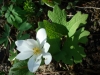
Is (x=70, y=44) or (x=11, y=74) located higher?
(x=70, y=44)

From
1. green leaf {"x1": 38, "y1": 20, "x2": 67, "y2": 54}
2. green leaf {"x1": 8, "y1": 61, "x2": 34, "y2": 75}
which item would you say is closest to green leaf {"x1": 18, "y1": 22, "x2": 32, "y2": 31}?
green leaf {"x1": 38, "y1": 20, "x2": 67, "y2": 54}

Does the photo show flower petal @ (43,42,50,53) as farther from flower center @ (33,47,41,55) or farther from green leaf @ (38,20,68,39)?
green leaf @ (38,20,68,39)

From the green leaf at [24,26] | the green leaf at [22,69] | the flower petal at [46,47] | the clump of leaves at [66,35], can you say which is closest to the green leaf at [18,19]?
the green leaf at [24,26]

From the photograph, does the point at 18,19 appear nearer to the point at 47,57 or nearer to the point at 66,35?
the point at 66,35

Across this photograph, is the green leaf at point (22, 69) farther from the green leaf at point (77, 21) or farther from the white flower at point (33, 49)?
the green leaf at point (77, 21)

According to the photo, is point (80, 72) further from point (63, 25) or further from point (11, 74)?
point (11, 74)

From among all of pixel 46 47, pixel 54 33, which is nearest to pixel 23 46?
pixel 46 47

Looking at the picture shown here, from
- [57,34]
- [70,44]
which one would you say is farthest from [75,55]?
[57,34]

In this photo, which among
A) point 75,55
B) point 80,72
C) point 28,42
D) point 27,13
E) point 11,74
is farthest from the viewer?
point 27,13
